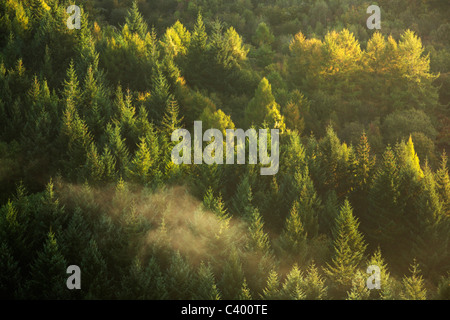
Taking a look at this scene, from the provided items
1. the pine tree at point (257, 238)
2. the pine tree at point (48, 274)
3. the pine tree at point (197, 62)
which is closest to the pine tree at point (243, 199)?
the pine tree at point (257, 238)

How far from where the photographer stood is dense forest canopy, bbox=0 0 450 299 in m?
21.6

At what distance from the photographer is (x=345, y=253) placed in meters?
22.5

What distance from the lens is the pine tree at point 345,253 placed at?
21.9 metres

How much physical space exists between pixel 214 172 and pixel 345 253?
1138cm

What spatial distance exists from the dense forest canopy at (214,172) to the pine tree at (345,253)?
0.37 ft

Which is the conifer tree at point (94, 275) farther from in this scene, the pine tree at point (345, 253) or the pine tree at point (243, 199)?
the pine tree at point (345, 253)

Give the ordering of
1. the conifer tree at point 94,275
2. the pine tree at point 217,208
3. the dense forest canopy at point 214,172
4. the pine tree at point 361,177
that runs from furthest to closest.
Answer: the pine tree at point 361,177 → the pine tree at point 217,208 → the dense forest canopy at point 214,172 → the conifer tree at point 94,275

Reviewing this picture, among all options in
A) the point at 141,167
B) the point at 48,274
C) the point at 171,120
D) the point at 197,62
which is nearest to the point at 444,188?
the point at 141,167

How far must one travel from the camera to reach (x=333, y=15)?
67.1 metres

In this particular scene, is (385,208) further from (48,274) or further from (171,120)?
(48,274)
